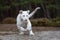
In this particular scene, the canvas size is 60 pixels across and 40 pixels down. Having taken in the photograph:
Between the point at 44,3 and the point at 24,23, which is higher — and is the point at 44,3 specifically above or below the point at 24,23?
above

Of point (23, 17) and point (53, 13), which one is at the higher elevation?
point (53, 13)

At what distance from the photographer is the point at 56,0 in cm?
1129

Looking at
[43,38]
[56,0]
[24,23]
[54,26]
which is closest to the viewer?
[43,38]

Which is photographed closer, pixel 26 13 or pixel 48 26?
pixel 26 13

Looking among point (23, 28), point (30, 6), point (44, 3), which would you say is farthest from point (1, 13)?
point (23, 28)

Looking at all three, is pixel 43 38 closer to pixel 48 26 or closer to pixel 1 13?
pixel 48 26

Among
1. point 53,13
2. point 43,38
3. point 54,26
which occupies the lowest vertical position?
point 43,38

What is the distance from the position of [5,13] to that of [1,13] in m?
0.24

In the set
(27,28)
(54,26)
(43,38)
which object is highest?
(54,26)

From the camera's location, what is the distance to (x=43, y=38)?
530 cm

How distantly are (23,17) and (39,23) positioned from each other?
349 cm

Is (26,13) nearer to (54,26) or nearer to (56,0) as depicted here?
(54,26)

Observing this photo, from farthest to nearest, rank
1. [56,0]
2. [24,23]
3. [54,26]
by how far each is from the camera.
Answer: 1. [56,0]
2. [54,26]
3. [24,23]

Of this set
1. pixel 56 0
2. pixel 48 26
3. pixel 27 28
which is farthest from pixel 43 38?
pixel 56 0
